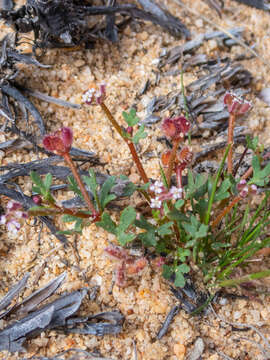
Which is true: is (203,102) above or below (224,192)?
above

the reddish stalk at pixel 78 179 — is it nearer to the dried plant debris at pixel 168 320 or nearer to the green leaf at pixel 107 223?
the green leaf at pixel 107 223

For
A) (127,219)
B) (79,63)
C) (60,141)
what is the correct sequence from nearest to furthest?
(60,141) → (127,219) → (79,63)

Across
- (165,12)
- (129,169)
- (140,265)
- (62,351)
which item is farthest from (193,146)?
(62,351)

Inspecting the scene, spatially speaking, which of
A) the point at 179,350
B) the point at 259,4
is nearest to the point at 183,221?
the point at 179,350

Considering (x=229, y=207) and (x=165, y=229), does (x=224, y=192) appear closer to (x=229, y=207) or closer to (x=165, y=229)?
(x=229, y=207)

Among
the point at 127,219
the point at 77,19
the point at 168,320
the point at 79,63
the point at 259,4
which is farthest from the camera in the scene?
the point at 259,4

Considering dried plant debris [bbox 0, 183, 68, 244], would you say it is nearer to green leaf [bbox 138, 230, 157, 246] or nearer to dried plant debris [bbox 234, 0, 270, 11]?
green leaf [bbox 138, 230, 157, 246]

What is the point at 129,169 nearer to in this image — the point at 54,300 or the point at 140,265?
the point at 140,265
